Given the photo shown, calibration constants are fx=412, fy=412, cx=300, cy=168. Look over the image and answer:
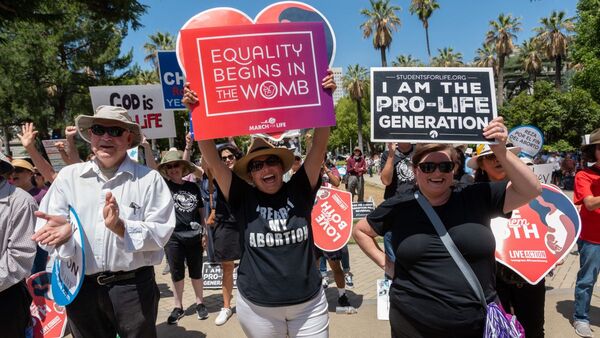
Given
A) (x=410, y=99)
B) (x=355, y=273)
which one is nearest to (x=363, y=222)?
(x=410, y=99)

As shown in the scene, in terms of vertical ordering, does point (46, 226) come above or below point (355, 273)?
above

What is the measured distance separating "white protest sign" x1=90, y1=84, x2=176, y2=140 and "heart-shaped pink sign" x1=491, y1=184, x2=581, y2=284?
3.68 metres

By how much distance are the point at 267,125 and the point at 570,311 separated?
4.34m

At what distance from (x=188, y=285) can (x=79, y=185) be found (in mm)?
4225

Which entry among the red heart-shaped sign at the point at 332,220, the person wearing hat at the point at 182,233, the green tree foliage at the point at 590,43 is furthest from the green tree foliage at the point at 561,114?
the person wearing hat at the point at 182,233

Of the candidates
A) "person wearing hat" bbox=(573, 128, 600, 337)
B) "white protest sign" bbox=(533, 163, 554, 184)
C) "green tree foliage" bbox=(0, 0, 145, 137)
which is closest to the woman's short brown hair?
"person wearing hat" bbox=(573, 128, 600, 337)

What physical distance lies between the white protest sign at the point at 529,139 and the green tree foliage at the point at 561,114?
61.2ft

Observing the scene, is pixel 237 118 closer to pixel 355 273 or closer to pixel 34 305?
pixel 34 305

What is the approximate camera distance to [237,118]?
8.23ft

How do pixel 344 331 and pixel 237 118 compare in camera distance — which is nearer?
pixel 237 118

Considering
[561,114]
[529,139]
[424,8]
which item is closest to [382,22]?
[424,8]

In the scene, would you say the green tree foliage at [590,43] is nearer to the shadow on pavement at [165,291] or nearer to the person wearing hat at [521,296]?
the person wearing hat at [521,296]

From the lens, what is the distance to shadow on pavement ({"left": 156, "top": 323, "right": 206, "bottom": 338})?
4488 millimetres

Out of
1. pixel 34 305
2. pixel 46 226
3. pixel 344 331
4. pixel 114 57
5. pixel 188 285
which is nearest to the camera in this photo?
pixel 46 226
